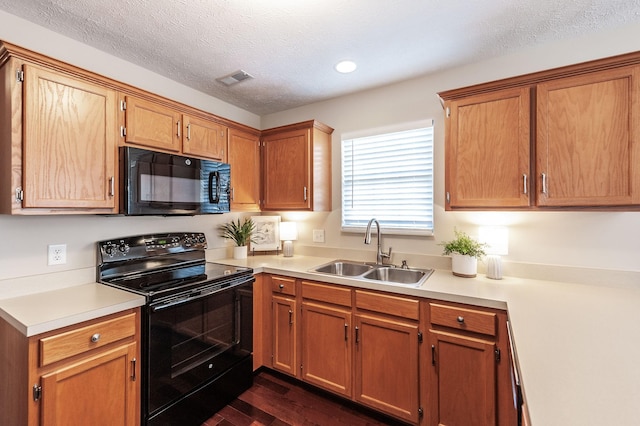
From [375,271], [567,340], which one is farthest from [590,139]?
[375,271]

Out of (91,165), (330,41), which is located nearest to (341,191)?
(330,41)

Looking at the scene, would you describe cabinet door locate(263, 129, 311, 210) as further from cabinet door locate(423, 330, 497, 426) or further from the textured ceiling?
cabinet door locate(423, 330, 497, 426)

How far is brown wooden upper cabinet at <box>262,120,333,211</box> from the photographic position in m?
2.61

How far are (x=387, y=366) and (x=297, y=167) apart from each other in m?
1.75

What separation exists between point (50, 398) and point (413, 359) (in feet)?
6.04

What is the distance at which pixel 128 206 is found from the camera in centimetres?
178

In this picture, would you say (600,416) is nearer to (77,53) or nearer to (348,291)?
(348,291)

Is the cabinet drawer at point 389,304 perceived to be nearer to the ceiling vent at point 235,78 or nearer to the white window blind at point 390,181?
the white window blind at point 390,181

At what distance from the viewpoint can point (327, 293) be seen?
6.85ft

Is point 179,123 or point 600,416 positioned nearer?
point 600,416

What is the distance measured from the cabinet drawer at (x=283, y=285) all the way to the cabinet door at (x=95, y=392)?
40.5 inches

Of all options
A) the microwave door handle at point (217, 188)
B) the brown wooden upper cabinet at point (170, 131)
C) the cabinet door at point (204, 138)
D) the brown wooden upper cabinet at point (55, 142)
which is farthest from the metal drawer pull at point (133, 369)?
the cabinet door at point (204, 138)

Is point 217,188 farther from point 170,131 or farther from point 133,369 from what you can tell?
point 133,369

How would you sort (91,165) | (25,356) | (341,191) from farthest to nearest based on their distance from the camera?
(341,191), (91,165), (25,356)
